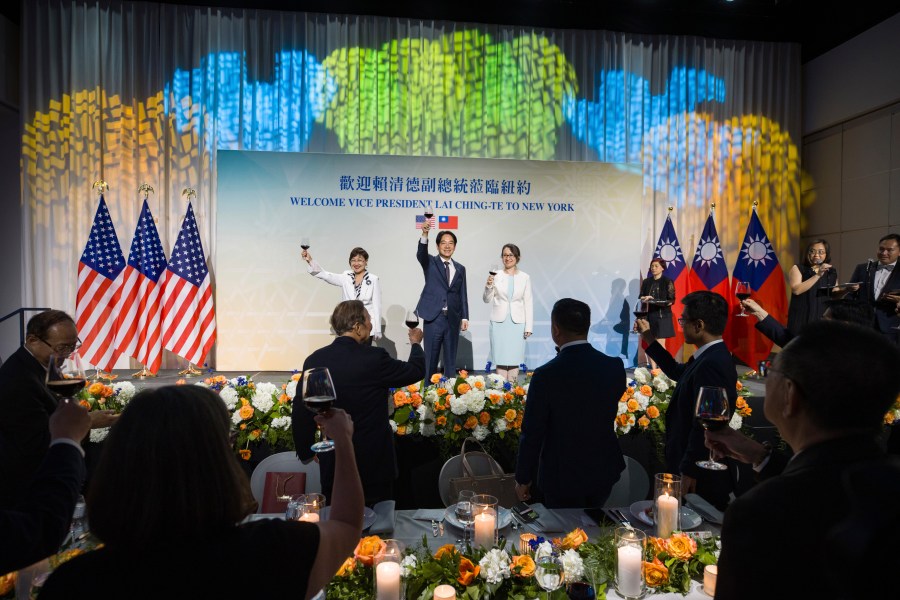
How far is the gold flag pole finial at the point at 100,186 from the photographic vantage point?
7192 mm

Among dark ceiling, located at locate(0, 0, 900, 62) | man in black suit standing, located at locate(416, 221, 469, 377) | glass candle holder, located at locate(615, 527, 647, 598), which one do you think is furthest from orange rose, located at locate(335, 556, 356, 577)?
dark ceiling, located at locate(0, 0, 900, 62)

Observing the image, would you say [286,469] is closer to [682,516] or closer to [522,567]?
[522,567]

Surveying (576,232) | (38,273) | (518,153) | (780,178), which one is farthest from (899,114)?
→ (38,273)

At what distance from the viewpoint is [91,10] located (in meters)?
7.94

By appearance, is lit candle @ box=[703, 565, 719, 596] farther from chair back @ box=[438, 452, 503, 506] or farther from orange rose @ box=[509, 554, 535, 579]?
chair back @ box=[438, 452, 503, 506]

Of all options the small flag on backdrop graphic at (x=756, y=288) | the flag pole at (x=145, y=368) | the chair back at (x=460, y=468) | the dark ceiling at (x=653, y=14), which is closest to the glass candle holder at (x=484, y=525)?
the chair back at (x=460, y=468)

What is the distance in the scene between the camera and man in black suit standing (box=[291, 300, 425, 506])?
2744mm

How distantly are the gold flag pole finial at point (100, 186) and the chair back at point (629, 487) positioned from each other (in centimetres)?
701

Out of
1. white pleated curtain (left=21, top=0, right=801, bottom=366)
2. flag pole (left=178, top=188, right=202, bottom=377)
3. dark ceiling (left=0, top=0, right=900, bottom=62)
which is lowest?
flag pole (left=178, top=188, right=202, bottom=377)

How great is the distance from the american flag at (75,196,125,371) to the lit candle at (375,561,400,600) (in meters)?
6.48

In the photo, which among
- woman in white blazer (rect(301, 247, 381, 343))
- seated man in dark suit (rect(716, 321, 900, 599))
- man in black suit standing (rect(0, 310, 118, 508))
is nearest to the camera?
seated man in dark suit (rect(716, 321, 900, 599))

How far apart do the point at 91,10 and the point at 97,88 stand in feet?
3.49

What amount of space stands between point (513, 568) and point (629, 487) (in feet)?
5.08

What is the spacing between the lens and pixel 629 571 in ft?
4.89
